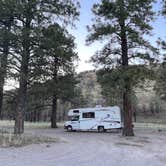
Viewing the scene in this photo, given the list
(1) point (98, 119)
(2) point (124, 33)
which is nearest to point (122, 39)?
A: (2) point (124, 33)

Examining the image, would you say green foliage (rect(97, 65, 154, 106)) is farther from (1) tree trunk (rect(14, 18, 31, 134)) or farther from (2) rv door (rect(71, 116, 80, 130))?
(2) rv door (rect(71, 116, 80, 130))

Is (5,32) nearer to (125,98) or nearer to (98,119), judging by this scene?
(125,98)

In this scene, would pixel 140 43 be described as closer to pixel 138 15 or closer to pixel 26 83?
pixel 138 15

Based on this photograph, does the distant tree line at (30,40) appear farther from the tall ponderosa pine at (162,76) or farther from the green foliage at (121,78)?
the tall ponderosa pine at (162,76)

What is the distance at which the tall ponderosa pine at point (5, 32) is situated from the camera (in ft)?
62.8

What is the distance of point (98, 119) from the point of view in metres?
33.0

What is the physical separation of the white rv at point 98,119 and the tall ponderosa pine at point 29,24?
526 inches

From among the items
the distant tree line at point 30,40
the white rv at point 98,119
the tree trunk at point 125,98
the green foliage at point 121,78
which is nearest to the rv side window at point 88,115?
the white rv at point 98,119

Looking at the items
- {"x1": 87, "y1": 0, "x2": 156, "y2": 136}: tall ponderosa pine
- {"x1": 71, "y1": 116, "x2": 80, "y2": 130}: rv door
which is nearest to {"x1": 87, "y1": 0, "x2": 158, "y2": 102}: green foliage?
{"x1": 87, "y1": 0, "x2": 156, "y2": 136}: tall ponderosa pine

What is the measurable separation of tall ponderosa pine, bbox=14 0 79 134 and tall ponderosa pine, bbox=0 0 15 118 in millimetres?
497

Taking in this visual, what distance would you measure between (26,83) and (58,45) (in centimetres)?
354

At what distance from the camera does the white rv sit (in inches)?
1282

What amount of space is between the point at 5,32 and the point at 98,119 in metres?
17.0

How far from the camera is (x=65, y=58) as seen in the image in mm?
21922
